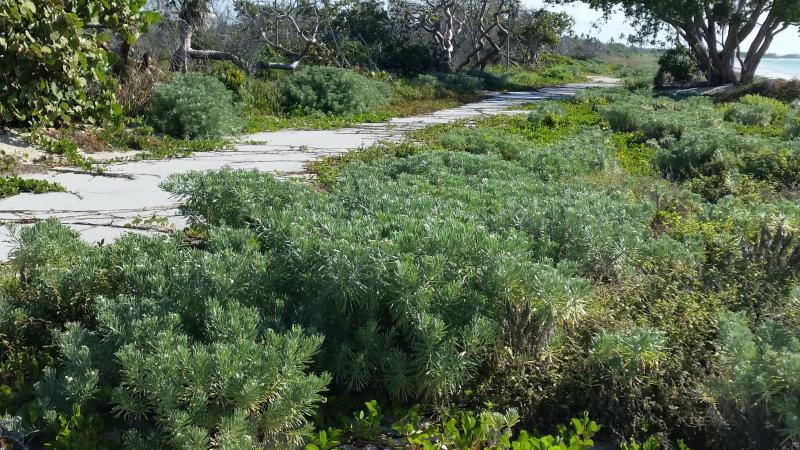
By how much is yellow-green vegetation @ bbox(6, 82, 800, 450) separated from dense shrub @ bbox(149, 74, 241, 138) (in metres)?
5.97

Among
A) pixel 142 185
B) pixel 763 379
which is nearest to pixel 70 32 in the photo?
pixel 142 185

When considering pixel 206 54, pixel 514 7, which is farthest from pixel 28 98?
pixel 514 7

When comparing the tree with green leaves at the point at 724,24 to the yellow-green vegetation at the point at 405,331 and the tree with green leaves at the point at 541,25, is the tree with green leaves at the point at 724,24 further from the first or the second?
the yellow-green vegetation at the point at 405,331

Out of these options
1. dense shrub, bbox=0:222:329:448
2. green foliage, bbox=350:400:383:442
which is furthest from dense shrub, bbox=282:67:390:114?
green foliage, bbox=350:400:383:442

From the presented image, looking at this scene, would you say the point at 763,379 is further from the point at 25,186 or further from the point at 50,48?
the point at 25,186

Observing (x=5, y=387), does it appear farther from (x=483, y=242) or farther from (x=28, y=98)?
(x=28, y=98)

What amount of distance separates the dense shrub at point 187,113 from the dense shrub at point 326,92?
395 cm

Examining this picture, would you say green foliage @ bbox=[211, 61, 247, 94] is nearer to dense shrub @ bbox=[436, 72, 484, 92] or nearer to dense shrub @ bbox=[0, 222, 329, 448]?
dense shrub @ bbox=[436, 72, 484, 92]

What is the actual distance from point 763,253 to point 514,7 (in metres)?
30.9

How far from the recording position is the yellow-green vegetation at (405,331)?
2436mm

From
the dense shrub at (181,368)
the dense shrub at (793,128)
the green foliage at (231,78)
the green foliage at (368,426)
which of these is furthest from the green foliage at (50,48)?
the dense shrub at (793,128)

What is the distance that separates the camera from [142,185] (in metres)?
6.89

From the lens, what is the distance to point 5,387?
2762 millimetres

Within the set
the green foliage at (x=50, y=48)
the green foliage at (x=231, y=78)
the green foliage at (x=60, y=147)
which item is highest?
the green foliage at (x=50, y=48)
